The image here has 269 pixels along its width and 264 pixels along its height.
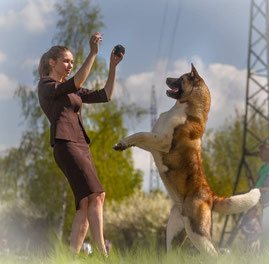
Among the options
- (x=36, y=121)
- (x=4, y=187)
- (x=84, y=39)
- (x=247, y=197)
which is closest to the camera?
(x=247, y=197)

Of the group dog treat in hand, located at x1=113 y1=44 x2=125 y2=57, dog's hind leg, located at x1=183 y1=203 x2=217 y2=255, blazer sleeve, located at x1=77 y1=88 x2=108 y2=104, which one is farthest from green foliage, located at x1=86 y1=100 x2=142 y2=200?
dog's hind leg, located at x1=183 y1=203 x2=217 y2=255

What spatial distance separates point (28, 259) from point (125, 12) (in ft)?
6.12

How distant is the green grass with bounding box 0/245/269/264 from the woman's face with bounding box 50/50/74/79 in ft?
3.84

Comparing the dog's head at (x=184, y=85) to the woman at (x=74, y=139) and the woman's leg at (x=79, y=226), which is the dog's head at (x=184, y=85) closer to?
the woman at (x=74, y=139)

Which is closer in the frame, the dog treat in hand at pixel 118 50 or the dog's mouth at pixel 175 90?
the dog's mouth at pixel 175 90

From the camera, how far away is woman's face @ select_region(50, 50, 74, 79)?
116 inches

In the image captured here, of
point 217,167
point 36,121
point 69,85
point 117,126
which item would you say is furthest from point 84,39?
point 69,85

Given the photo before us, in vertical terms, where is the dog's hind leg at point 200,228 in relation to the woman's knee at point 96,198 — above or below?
below

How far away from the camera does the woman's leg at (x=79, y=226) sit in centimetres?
282

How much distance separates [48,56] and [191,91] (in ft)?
3.28

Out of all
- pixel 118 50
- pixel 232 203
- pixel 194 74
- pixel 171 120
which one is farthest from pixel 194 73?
pixel 232 203

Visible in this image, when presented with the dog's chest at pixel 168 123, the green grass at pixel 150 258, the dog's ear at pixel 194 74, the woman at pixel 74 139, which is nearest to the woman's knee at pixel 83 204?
the woman at pixel 74 139

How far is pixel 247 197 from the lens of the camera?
2775mm

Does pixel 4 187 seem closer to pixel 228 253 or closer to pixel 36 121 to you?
pixel 36 121
